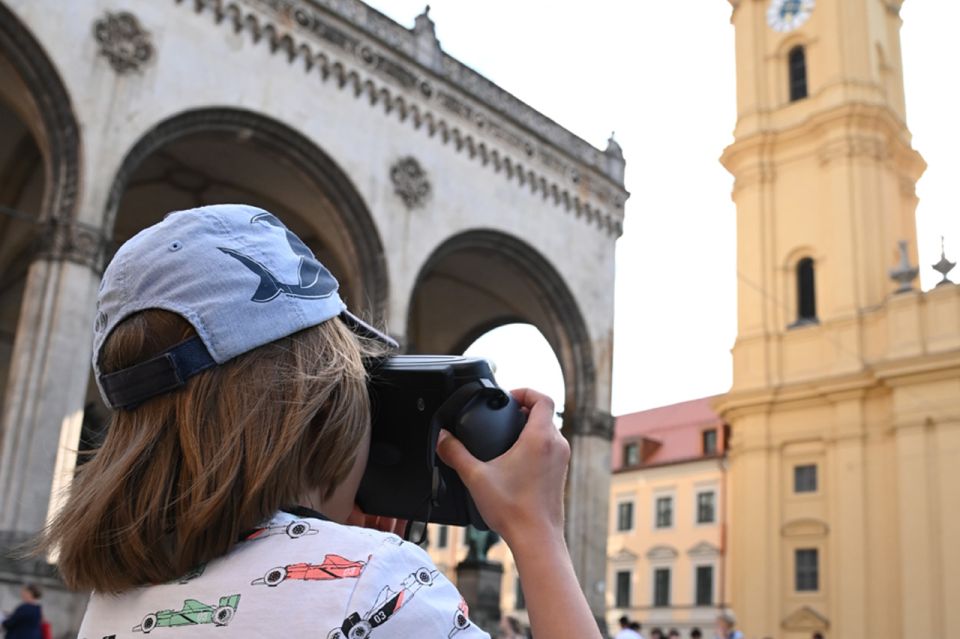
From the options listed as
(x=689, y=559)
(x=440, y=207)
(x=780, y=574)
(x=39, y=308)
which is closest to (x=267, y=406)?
(x=39, y=308)

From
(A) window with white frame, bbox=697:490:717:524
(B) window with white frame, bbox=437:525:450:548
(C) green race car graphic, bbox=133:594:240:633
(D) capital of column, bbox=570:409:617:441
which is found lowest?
(C) green race car graphic, bbox=133:594:240:633

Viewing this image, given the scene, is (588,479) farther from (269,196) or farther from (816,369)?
(816,369)

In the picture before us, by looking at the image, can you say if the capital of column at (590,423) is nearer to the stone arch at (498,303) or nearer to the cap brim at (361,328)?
the stone arch at (498,303)

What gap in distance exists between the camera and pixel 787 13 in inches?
1321

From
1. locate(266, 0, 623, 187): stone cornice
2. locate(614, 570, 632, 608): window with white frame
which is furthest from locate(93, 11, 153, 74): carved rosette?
locate(614, 570, 632, 608): window with white frame

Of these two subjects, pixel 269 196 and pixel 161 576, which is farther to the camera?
pixel 269 196

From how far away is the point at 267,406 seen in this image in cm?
120

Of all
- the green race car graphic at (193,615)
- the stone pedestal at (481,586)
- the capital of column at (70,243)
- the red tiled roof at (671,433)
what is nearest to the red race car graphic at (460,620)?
the green race car graphic at (193,615)

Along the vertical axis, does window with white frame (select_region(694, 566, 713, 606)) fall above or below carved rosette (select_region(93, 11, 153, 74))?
below

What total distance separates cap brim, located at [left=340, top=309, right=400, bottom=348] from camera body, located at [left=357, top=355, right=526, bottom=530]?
6cm

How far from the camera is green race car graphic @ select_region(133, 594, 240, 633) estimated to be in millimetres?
1088

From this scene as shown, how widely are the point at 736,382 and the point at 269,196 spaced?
17439mm

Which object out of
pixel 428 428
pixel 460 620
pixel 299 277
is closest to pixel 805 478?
pixel 428 428

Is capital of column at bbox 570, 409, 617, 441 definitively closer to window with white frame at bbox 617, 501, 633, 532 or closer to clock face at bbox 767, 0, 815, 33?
clock face at bbox 767, 0, 815, 33
